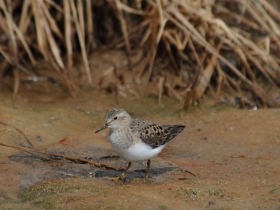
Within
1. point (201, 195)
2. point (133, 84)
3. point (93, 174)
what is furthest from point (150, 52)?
→ point (201, 195)

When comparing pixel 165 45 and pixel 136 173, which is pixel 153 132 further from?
pixel 165 45

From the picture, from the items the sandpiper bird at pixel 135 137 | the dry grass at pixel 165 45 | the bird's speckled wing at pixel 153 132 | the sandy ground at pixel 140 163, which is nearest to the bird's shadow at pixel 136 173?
the sandy ground at pixel 140 163

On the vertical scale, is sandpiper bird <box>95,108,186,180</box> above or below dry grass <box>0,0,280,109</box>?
below

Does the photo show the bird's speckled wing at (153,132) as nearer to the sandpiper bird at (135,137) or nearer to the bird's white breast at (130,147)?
the sandpiper bird at (135,137)

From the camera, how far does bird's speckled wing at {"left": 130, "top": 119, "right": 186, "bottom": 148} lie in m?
5.98

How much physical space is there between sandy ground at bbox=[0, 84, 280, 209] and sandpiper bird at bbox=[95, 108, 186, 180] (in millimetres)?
300

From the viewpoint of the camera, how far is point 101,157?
657 cm

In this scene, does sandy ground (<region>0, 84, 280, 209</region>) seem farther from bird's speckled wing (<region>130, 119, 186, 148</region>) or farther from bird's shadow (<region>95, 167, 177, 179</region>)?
bird's speckled wing (<region>130, 119, 186, 148</region>)

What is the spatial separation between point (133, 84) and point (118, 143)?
3.55 m

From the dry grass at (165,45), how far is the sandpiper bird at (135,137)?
7.48ft

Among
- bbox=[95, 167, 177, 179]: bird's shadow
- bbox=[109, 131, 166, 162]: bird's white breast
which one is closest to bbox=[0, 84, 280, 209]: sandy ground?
bbox=[95, 167, 177, 179]: bird's shadow

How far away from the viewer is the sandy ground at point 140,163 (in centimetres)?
520

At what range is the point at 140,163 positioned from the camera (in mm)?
6594

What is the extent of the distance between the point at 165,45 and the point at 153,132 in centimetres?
333
